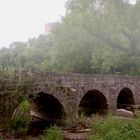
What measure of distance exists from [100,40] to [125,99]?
25.2ft

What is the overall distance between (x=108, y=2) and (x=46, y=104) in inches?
614

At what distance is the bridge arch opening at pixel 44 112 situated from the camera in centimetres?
1597

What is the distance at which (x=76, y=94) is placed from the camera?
1697cm

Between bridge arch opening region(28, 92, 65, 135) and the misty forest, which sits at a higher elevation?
the misty forest

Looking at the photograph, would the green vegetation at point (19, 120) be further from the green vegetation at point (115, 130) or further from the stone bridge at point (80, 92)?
the green vegetation at point (115, 130)

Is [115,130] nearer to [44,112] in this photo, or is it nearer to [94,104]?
[44,112]

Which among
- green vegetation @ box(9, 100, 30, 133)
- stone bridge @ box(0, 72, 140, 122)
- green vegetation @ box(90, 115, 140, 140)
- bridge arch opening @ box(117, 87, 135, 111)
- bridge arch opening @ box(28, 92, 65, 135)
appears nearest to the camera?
green vegetation @ box(90, 115, 140, 140)

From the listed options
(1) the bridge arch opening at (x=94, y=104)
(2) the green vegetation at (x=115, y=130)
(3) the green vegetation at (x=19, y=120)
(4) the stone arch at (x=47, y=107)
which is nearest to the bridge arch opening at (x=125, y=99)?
(1) the bridge arch opening at (x=94, y=104)

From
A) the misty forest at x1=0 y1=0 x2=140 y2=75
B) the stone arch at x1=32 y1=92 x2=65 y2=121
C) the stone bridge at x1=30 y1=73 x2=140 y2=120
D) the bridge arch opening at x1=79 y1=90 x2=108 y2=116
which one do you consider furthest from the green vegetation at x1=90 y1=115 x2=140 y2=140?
the misty forest at x1=0 y1=0 x2=140 y2=75

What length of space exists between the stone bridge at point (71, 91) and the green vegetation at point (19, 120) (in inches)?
19.0

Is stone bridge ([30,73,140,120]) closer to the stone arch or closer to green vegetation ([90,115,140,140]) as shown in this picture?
the stone arch

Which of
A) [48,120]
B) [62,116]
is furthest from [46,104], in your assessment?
[62,116]

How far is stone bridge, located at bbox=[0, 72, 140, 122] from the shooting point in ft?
45.3

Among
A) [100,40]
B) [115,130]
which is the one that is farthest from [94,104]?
[115,130]
